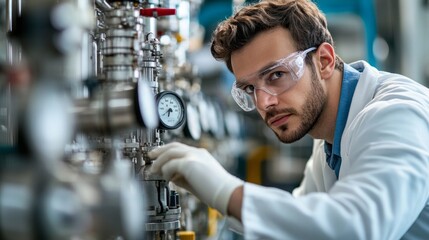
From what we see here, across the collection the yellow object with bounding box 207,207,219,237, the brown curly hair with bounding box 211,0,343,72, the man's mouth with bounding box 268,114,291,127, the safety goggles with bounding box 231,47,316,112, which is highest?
the brown curly hair with bounding box 211,0,343,72

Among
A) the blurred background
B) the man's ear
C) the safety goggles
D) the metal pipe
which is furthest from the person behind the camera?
the man's ear

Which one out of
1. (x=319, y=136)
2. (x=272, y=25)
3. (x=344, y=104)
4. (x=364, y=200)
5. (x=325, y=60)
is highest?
(x=272, y=25)

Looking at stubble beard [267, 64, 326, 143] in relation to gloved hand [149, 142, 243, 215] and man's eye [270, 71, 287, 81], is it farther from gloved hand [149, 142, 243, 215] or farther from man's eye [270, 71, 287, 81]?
gloved hand [149, 142, 243, 215]

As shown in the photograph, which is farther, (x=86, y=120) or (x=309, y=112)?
(x=309, y=112)

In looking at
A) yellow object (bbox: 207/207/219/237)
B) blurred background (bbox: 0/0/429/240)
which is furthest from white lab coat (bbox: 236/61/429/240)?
yellow object (bbox: 207/207/219/237)

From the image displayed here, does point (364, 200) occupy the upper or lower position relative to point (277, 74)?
lower

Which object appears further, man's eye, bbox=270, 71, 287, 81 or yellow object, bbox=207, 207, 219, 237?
yellow object, bbox=207, 207, 219, 237

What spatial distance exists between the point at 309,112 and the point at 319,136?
0.16 meters

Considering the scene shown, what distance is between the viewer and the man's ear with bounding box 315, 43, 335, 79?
1919 mm

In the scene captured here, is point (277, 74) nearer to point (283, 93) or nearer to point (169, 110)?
point (283, 93)

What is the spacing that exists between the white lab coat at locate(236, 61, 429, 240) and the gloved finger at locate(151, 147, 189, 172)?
19 centimetres

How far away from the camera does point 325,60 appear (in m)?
1.94

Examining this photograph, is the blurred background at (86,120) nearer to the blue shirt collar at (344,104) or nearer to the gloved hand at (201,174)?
the gloved hand at (201,174)

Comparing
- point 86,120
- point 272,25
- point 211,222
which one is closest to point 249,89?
point 272,25
